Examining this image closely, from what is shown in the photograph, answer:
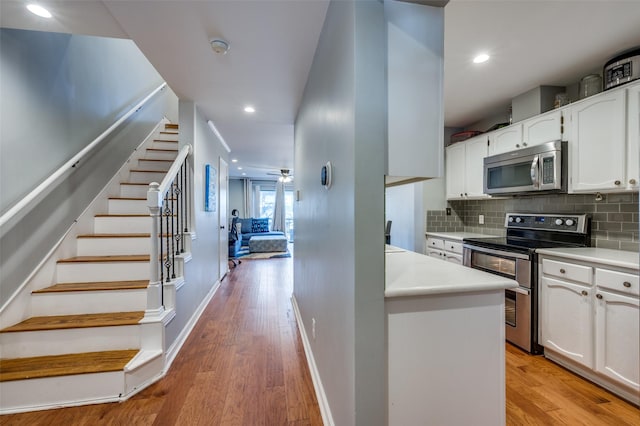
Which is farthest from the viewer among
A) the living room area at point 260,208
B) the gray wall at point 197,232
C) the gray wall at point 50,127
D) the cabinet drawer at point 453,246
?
the living room area at point 260,208

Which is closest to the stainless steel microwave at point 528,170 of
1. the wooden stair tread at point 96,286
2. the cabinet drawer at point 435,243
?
the cabinet drawer at point 435,243

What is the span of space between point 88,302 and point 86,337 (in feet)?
1.04

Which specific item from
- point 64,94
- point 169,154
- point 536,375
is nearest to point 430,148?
point 536,375

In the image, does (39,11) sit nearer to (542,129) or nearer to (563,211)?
(542,129)

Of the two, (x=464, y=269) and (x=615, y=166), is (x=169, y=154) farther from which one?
(x=615, y=166)

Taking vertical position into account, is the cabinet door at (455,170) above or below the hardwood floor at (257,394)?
above

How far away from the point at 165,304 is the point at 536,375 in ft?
9.47

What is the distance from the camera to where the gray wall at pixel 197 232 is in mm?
2417

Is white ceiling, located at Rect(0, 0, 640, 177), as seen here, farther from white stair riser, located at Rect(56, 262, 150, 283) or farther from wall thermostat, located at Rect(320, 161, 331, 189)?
white stair riser, located at Rect(56, 262, 150, 283)

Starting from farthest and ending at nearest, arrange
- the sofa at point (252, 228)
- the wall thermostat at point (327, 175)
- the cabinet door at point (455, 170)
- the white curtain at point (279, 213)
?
the white curtain at point (279, 213) < the sofa at point (252, 228) < the cabinet door at point (455, 170) < the wall thermostat at point (327, 175)

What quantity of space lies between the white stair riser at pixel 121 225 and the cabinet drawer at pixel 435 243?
11.1 feet

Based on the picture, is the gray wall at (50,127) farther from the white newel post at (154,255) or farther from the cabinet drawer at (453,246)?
A: the cabinet drawer at (453,246)

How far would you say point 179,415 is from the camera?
1556 millimetres

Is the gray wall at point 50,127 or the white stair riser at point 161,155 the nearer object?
the gray wall at point 50,127
